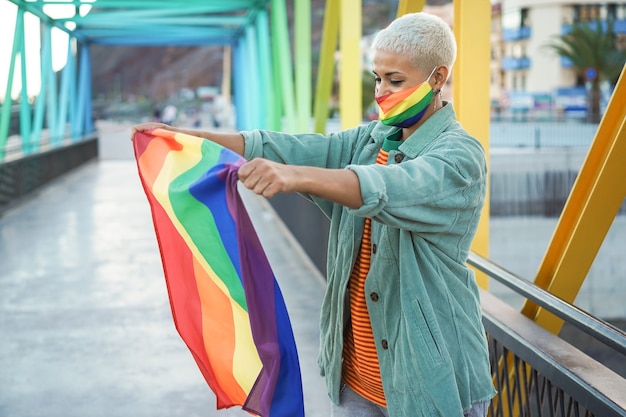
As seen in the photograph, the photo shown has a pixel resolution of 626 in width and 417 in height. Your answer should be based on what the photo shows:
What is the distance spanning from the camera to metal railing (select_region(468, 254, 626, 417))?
3.01m

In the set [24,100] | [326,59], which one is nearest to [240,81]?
[24,100]

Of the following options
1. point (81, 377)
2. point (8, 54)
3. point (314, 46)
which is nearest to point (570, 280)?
point (81, 377)

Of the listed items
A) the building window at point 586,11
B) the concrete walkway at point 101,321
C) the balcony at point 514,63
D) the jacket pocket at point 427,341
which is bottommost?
the concrete walkway at point 101,321

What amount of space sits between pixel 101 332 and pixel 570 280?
4.05m

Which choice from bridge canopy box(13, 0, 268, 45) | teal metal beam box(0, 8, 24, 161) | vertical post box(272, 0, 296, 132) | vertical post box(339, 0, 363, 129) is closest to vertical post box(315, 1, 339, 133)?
vertical post box(339, 0, 363, 129)

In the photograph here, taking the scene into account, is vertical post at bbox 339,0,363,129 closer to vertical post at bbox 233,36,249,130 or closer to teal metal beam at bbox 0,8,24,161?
teal metal beam at bbox 0,8,24,161

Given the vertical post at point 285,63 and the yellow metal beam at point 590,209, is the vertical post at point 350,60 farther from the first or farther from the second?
the vertical post at point 285,63

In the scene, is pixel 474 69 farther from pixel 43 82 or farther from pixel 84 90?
pixel 84 90

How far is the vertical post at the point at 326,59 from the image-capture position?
916 centimetres

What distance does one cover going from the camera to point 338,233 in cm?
257

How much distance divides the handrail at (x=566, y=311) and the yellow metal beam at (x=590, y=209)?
0.26 metres

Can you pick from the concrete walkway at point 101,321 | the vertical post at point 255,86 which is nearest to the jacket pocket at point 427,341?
the concrete walkway at point 101,321

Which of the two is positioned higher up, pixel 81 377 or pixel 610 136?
pixel 610 136

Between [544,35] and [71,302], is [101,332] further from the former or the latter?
[544,35]
